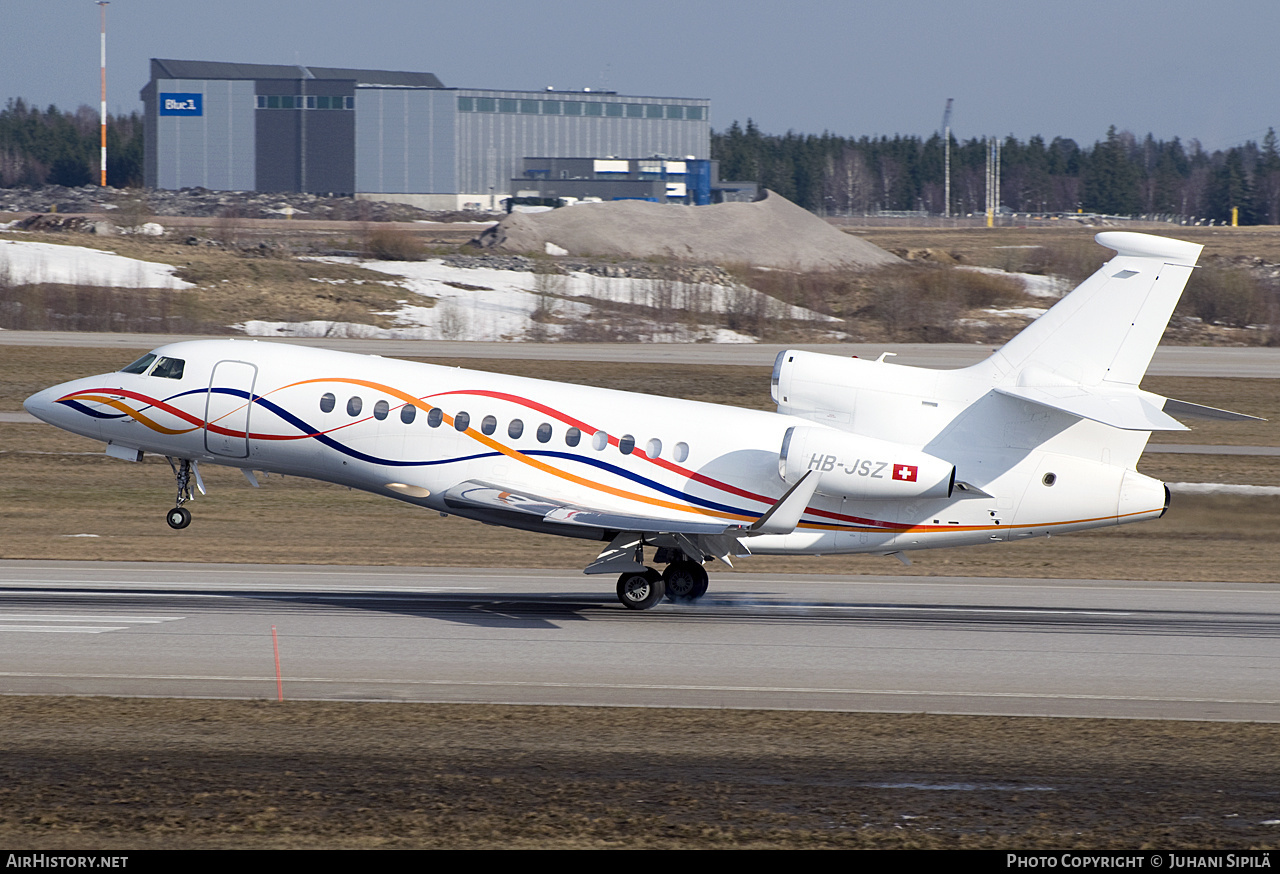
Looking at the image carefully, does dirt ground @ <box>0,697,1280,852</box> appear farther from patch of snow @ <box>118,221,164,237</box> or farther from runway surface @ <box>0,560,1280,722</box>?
patch of snow @ <box>118,221,164,237</box>

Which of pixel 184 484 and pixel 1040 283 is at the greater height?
pixel 1040 283

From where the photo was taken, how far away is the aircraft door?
79.4 ft

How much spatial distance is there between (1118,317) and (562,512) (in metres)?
9.62

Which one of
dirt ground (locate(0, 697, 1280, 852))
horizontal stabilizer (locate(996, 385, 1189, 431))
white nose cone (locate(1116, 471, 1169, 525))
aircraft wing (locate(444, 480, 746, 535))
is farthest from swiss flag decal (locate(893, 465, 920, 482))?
dirt ground (locate(0, 697, 1280, 852))

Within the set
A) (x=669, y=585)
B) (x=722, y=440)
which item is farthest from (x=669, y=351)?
(x=722, y=440)

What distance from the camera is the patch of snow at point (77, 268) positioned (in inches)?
2980

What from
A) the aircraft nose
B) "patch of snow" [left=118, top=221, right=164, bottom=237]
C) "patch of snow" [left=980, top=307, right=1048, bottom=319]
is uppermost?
"patch of snow" [left=118, top=221, right=164, bottom=237]

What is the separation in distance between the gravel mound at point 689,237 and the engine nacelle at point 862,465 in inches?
3156

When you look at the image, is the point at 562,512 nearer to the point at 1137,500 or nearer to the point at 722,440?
the point at 722,440

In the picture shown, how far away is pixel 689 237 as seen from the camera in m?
107

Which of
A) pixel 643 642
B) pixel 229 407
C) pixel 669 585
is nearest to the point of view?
pixel 643 642

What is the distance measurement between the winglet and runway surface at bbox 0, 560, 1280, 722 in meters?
1.73

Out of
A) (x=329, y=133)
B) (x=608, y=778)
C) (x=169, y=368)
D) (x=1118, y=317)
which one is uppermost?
(x=329, y=133)
